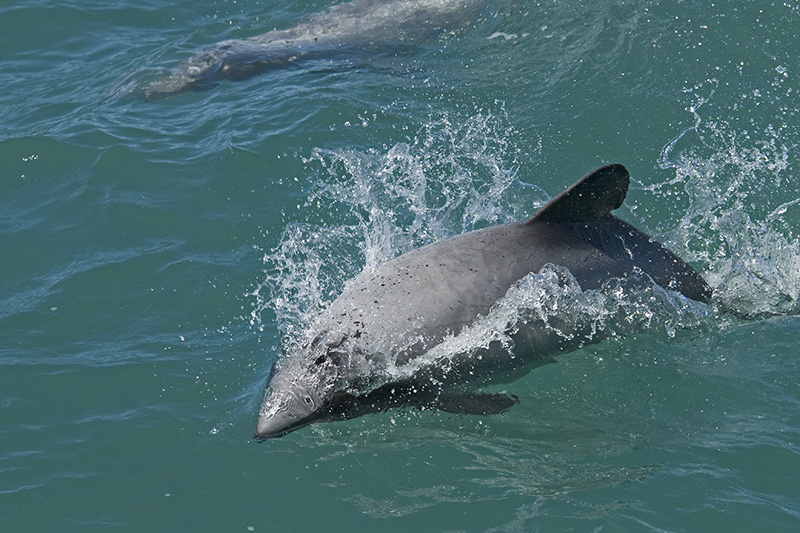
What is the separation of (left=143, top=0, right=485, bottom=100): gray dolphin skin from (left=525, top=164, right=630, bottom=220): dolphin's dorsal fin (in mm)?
8570

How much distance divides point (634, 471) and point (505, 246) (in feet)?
7.64

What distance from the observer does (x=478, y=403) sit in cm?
805

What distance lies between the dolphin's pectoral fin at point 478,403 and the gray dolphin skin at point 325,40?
9.57m

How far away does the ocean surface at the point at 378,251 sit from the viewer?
7.52 meters

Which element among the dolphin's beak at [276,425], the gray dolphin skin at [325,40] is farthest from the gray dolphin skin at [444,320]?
the gray dolphin skin at [325,40]

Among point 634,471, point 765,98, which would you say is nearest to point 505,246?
point 634,471

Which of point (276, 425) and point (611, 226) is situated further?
point (611, 226)

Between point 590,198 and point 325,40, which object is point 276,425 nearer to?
point 590,198

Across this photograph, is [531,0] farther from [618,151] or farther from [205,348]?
[205,348]

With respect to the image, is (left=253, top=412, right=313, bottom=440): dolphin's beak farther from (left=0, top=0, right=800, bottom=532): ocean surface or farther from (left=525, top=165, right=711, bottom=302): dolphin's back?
(left=525, top=165, right=711, bottom=302): dolphin's back

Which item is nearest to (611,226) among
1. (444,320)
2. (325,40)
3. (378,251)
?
(444,320)

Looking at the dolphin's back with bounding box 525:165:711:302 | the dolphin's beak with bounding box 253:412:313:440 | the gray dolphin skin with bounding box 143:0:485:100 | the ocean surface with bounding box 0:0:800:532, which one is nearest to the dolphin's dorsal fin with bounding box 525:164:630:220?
the dolphin's back with bounding box 525:165:711:302

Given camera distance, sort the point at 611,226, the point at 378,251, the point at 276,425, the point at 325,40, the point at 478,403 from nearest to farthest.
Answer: the point at 276,425 < the point at 478,403 < the point at 611,226 < the point at 378,251 < the point at 325,40

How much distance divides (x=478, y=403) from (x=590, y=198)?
216 centimetres
